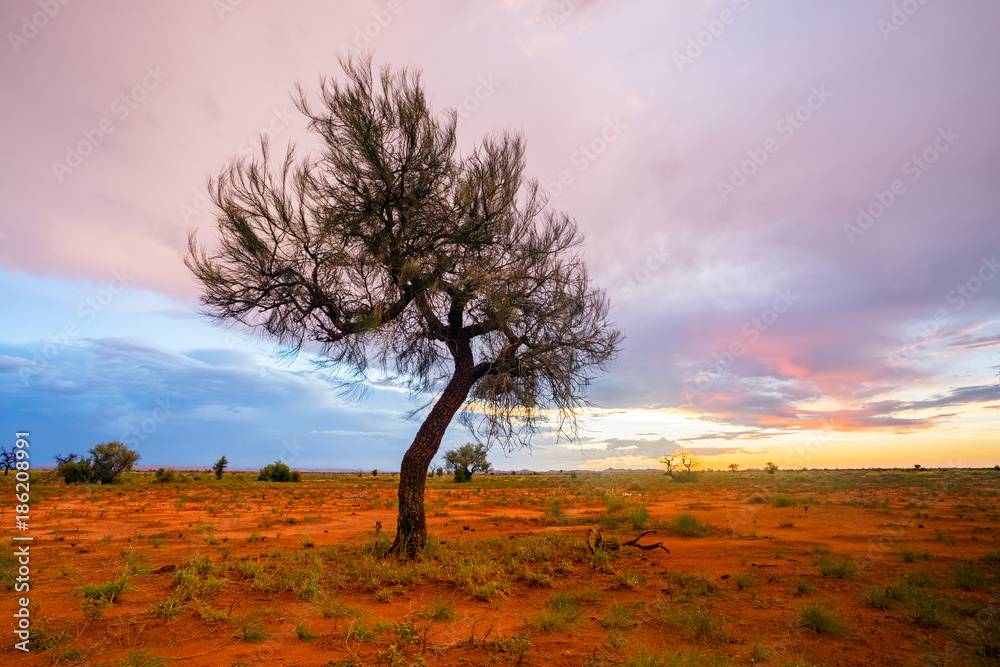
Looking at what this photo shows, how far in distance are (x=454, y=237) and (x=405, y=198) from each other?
1.09 m

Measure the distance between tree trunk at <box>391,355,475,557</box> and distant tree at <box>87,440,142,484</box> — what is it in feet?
107

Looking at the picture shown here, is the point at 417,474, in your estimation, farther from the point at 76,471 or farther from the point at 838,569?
the point at 76,471

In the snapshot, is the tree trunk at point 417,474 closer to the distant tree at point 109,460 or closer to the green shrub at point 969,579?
the green shrub at point 969,579

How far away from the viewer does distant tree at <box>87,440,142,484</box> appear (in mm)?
30078

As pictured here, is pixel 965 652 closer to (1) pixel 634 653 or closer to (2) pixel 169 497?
(1) pixel 634 653

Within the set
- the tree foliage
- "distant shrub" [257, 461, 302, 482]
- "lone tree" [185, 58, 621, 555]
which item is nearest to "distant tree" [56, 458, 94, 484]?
the tree foliage

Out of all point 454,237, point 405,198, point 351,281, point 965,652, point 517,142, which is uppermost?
point 517,142

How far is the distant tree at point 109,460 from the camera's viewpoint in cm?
3008

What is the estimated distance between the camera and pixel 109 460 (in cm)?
3050

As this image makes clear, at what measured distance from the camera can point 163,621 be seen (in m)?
5.47

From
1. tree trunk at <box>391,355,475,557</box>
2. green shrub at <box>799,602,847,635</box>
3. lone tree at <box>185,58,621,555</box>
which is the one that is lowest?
green shrub at <box>799,602,847,635</box>

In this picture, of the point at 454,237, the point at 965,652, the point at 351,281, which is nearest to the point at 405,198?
the point at 454,237

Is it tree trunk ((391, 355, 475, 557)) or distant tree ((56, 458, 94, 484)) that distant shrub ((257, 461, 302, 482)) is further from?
tree trunk ((391, 355, 475, 557))

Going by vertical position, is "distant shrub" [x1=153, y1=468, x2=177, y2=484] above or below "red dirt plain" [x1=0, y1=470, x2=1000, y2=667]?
above
